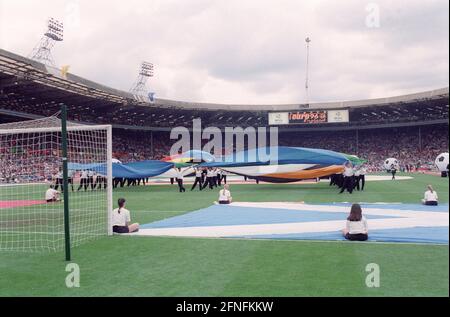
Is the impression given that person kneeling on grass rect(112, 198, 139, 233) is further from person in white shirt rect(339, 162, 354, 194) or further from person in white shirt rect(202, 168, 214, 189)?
person in white shirt rect(202, 168, 214, 189)

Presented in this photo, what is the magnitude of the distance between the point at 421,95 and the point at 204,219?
167 feet

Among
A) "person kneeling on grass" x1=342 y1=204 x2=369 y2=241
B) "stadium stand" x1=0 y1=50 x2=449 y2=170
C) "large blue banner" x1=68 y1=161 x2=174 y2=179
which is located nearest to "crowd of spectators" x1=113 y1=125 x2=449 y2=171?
"stadium stand" x1=0 y1=50 x2=449 y2=170

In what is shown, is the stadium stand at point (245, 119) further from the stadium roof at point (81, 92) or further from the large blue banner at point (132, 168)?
the large blue banner at point (132, 168)

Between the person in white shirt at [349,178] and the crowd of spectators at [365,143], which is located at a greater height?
the crowd of spectators at [365,143]

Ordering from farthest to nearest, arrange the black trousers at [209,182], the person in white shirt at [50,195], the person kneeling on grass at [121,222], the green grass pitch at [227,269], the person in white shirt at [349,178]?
the black trousers at [209,182] < the person in white shirt at [349,178] < the person in white shirt at [50,195] < the person kneeling on grass at [121,222] < the green grass pitch at [227,269]

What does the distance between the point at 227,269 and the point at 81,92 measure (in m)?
39.8

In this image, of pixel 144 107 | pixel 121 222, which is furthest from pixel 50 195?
pixel 144 107

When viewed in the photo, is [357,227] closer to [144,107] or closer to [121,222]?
[121,222]

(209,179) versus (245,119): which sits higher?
(245,119)

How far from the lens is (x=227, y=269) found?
6.64 metres

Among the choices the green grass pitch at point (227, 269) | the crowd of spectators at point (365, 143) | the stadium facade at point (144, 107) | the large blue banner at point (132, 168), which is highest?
the stadium facade at point (144, 107)

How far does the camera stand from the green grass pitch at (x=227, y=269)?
222 inches

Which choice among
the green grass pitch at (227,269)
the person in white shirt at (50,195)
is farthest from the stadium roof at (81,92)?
the green grass pitch at (227,269)

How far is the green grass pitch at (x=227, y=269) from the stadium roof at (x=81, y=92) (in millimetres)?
19722
